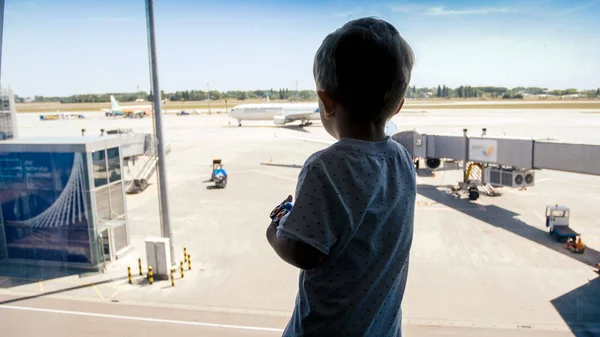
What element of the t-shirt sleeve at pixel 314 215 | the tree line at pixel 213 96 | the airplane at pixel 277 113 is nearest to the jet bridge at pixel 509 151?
the tree line at pixel 213 96

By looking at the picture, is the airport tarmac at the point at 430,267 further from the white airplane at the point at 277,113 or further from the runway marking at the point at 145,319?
the white airplane at the point at 277,113

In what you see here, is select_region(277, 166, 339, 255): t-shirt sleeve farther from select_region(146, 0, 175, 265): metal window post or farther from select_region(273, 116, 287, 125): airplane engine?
select_region(273, 116, 287, 125): airplane engine

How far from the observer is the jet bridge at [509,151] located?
21.1 feet

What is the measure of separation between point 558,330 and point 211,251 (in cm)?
444

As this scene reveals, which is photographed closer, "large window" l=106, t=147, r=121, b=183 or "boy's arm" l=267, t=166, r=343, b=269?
"boy's arm" l=267, t=166, r=343, b=269

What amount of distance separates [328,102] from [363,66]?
0.10 meters

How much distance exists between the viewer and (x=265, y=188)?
10.9 m

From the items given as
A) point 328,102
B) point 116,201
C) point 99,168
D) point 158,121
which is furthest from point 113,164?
point 328,102

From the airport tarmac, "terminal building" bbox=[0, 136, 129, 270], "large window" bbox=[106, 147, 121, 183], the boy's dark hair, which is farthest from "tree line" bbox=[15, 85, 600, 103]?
the boy's dark hair

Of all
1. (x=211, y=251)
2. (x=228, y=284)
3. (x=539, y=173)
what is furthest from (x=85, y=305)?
(x=539, y=173)

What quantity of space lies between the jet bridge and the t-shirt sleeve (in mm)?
6722

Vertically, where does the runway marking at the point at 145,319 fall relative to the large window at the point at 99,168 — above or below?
below

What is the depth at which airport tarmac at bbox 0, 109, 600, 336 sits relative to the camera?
4.62m

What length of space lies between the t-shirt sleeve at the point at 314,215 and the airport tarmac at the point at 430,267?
3928 millimetres
